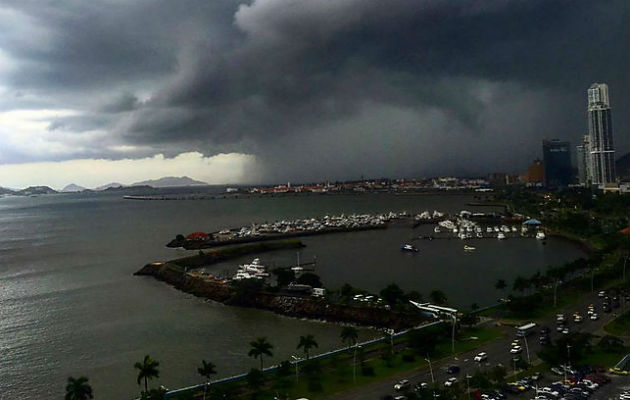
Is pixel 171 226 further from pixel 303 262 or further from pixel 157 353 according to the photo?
pixel 157 353

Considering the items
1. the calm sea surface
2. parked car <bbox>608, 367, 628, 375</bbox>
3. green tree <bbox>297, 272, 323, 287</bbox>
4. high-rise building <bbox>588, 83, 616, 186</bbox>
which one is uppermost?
high-rise building <bbox>588, 83, 616, 186</bbox>

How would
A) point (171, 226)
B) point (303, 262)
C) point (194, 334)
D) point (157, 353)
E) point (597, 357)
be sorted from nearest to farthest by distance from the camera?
point (597, 357)
point (157, 353)
point (194, 334)
point (303, 262)
point (171, 226)

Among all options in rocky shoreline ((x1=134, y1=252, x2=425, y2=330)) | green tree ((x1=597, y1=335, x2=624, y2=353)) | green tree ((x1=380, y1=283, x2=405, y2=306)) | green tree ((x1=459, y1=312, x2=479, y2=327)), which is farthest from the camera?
green tree ((x1=380, y1=283, x2=405, y2=306))

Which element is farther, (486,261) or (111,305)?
(486,261)

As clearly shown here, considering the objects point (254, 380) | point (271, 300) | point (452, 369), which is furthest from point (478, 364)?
point (271, 300)

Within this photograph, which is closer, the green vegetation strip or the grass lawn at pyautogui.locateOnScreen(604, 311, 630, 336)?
the grass lawn at pyautogui.locateOnScreen(604, 311, 630, 336)

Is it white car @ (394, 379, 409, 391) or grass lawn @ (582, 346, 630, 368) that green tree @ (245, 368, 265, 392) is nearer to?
white car @ (394, 379, 409, 391)

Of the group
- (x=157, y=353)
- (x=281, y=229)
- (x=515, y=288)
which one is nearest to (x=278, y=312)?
(x=157, y=353)

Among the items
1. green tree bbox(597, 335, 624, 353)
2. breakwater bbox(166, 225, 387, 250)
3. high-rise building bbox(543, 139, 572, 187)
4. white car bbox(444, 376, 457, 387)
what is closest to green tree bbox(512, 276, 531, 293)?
green tree bbox(597, 335, 624, 353)
